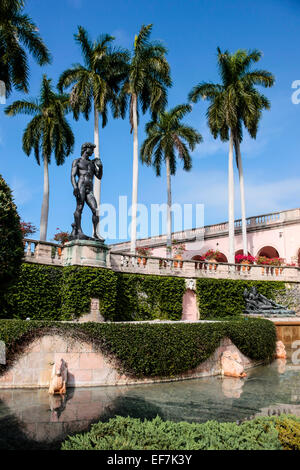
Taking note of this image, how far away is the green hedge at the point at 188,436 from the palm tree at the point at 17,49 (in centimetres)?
1978

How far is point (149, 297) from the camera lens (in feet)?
56.8

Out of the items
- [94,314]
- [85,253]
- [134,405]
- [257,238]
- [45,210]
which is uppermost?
[45,210]

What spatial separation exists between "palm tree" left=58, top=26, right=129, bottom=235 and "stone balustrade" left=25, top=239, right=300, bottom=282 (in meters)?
6.73

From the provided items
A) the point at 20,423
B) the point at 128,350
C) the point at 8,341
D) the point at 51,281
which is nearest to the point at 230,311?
the point at 51,281

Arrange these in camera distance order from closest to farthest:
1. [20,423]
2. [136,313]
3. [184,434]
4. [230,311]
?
[184,434]
[20,423]
[136,313]
[230,311]

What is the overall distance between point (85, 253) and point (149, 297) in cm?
487

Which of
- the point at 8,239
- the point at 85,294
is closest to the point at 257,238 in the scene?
the point at 85,294

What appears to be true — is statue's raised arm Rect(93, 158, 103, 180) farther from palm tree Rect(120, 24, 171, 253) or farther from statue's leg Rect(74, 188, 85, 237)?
palm tree Rect(120, 24, 171, 253)

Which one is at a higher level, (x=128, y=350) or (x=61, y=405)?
(x=128, y=350)

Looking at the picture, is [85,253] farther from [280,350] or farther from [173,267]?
[280,350]

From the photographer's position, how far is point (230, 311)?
1998 cm

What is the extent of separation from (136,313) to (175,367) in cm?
691

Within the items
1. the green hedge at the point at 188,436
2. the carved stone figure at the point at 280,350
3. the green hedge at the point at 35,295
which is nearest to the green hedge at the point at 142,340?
the carved stone figure at the point at 280,350

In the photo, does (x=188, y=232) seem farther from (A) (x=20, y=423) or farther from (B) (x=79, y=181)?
(A) (x=20, y=423)
